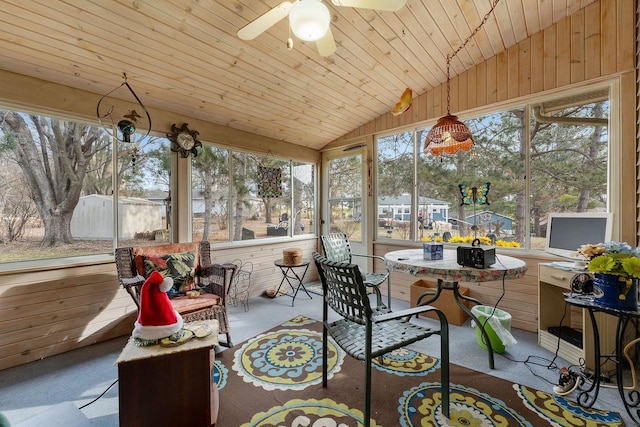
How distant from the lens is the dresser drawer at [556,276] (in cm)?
216

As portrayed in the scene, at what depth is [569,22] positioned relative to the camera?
259 cm

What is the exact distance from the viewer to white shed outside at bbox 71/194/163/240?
2.60 m

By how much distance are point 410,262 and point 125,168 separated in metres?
2.91

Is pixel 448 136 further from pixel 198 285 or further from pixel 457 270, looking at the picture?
pixel 198 285

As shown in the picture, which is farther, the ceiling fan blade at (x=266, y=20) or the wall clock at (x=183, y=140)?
the wall clock at (x=183, y=140)

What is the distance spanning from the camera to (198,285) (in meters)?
2.75

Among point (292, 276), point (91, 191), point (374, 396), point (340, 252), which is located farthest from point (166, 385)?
point (292, 276)

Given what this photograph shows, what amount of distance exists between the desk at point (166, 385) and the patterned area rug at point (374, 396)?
0.88 ft

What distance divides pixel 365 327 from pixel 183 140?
280 centimetres

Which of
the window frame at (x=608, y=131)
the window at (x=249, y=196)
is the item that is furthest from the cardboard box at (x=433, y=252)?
the window at (x=249, y=196)

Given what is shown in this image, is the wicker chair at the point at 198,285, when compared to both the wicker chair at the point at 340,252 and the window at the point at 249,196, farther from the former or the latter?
the wicker chair at the point at 340,252

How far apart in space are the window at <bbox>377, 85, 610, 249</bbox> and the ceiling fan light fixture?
2239 mm

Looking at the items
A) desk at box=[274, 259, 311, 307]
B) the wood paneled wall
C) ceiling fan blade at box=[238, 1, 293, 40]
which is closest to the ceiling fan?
ceiling fan blade at box=[238, 1, 293, 40]

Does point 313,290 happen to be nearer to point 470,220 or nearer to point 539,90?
point 470,220
